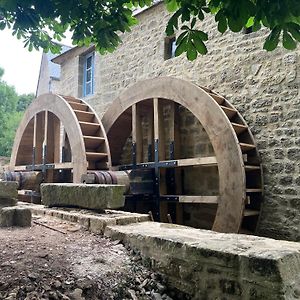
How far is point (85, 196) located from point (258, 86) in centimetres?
307

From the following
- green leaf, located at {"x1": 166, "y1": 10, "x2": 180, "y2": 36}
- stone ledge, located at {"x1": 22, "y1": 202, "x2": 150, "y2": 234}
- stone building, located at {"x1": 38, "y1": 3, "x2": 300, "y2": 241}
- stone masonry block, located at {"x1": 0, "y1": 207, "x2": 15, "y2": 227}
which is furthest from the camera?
stone building, located at {"x1": 38, "y1": 3, "x2": 300, "y2": 241}

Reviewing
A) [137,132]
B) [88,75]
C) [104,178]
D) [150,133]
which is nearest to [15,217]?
[104,178]

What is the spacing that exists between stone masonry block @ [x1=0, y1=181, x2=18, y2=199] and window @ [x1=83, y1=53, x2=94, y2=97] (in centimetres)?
526

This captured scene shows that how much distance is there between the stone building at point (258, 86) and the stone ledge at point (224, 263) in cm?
250

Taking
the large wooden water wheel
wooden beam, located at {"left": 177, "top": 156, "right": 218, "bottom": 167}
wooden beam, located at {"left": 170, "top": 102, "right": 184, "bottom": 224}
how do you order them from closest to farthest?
wooden beam, located at {"left": 177, "top": 156, "right": 218, "bottom": 167} < wooden beam, located at {"left": 170, "top": 102, "right": 184, "bottom": 224} < the large wooden water wheel

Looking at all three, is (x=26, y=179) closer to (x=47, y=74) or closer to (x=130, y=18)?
(x=130, y=18)

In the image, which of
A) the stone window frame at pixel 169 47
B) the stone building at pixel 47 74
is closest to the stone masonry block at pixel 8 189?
the stone window frame at pixel 169 47

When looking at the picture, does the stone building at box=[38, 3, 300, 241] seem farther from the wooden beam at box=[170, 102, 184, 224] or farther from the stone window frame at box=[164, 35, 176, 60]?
the wooden beam at box=[170, 102, 184, 224]

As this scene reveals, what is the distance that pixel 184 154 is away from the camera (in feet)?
20.0

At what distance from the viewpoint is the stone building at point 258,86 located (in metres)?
4.57

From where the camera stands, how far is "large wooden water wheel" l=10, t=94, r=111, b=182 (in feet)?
20.9

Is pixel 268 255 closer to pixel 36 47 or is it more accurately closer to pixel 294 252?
pixel 294 252

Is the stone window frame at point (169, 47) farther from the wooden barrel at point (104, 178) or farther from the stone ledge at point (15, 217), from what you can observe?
the stone ledge at point (15, 217)

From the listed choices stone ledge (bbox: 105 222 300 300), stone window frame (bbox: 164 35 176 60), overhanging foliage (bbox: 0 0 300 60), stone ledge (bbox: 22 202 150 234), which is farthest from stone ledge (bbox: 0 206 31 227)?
stone window frame (bbox: 164 35 176 60)
